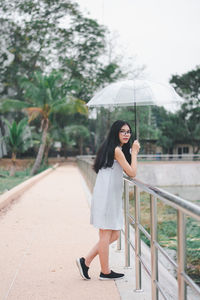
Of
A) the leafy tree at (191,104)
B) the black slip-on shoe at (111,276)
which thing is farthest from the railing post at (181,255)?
the leafy tree at (191,104)

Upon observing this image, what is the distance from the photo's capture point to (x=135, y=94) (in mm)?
4523

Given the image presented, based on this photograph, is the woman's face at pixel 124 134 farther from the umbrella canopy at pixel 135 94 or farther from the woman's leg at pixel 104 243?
the umbrella canopy at pixel 135 94

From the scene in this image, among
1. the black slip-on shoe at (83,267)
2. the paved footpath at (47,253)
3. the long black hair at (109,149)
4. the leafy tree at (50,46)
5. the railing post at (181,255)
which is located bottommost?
the paved footpath at (47,253)

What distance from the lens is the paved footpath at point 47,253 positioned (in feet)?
11.2

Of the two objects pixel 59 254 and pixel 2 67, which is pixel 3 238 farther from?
pixel 2 67

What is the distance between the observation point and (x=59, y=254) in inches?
187

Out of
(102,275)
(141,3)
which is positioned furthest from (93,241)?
(141,3)

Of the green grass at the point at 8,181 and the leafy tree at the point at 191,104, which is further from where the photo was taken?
the leafy tree at the point at 191,104

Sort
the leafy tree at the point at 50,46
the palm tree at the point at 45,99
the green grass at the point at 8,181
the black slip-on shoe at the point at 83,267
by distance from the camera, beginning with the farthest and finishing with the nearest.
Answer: the leafy tree at the point at 50,46
the palm tree at the point at 45,99
the green grass at the point at 8,181
the black slip-on shoe at the point at 83,267

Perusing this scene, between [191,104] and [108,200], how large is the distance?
119ft

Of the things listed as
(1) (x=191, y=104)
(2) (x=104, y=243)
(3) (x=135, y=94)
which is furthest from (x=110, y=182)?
(1) (x=191, y=104)

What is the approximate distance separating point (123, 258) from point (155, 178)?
75.6ft

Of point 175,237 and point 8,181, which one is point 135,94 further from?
point 8,181

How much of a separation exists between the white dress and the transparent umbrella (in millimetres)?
1252
